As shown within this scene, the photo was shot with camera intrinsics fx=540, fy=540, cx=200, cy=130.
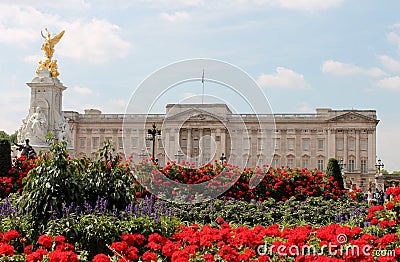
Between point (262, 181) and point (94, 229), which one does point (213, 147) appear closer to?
point (262, 181)

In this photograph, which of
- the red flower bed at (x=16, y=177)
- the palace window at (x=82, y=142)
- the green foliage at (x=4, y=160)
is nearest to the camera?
the red flower bed at (x=16, y=177)

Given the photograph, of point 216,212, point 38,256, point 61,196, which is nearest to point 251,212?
point 216,212

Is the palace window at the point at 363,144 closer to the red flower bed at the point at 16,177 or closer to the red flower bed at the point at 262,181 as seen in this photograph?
the red flower bed at the point at 262,181

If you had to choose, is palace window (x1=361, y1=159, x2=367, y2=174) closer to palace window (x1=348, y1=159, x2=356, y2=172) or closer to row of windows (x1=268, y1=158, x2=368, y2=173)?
row of windows (x1=268, y1=158, x2=368, y2=173)

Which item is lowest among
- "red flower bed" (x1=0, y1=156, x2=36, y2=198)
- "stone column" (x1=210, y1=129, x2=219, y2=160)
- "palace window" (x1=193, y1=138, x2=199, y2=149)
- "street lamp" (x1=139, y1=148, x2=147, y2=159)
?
"red flower bed" (x1=0, y1=156, x2=36, y2=198)

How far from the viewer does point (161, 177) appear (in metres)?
11.5

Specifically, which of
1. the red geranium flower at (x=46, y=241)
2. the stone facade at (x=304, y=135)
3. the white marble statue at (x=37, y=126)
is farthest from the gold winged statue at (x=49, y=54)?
the stone facade at (x=304, y=135)

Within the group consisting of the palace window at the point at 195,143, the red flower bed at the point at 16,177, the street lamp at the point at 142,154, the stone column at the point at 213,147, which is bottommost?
the red flower bed at the point at 16,177

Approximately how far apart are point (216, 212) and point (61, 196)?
3634mm

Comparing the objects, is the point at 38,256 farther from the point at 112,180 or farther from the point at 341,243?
the point at 341,243

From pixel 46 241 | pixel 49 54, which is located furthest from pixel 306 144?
pixel 46 241

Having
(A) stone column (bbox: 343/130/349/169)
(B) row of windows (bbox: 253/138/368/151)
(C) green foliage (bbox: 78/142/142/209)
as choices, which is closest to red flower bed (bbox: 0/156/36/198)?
(C) green foliage (bbox: 78/142/142/209)

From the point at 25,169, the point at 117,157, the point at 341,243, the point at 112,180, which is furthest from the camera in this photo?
the point at 25,169

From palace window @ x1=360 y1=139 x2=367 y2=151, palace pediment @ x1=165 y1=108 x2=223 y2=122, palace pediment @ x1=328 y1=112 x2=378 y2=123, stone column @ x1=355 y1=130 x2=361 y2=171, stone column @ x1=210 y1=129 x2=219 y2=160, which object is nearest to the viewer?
palace pediment @ x1=165 y1=108 x2=223 y2=122
